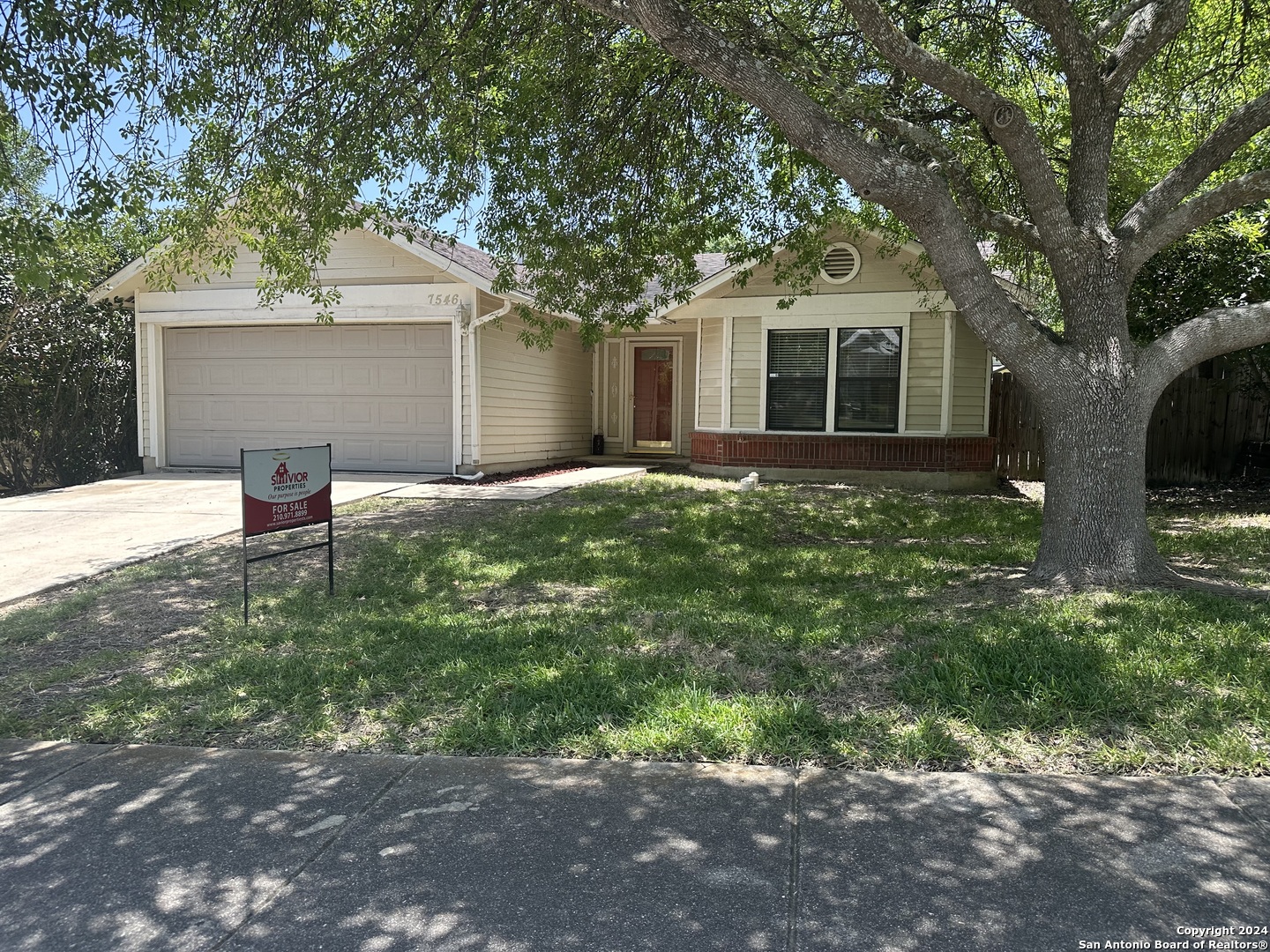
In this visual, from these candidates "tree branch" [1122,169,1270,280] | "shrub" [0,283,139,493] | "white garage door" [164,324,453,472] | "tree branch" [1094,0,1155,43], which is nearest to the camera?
"tree branch" [1122,169,1270,280]

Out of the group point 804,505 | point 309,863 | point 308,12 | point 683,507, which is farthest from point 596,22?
point 309,863

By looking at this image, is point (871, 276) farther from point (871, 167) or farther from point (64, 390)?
point (64, 390)

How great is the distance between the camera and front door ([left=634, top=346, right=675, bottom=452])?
17062 mm

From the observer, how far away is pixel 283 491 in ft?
19.8

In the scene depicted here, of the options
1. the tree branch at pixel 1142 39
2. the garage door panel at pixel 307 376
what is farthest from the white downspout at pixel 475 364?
the tree branch at pixel 1142 39

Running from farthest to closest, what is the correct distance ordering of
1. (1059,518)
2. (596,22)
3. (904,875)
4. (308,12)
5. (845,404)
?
(845,404)
(596,22)
(308,12)
(1059,518)
(904,875)

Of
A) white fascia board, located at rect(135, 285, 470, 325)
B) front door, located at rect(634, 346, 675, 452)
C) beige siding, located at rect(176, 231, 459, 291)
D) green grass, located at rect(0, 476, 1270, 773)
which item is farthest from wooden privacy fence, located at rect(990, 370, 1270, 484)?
beige siding, located at rect(176, 231, 459, 291)

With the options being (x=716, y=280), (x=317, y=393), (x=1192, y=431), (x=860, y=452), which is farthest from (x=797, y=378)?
(x=317, y=393)

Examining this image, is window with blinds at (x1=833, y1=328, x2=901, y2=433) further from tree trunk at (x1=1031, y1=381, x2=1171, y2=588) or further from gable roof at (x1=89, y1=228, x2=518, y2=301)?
tree trunk at (x1=1031, y1=381, x2=1171, y2=588)

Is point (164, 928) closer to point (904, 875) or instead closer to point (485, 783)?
point (485, 783)

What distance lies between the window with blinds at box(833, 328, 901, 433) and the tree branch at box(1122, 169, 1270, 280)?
7.01m

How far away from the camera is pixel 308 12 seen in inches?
285

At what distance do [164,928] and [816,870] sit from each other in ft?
6.70

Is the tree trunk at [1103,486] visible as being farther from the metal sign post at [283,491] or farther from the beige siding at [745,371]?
the beige siding at [745,371]
